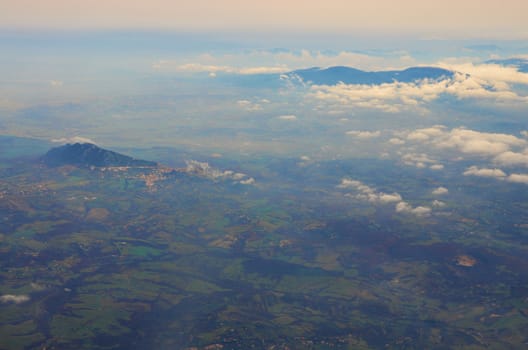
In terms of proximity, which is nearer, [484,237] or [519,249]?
[519,249]

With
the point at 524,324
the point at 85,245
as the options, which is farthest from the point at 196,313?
the point at 524,324

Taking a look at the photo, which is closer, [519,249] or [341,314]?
[341,314]

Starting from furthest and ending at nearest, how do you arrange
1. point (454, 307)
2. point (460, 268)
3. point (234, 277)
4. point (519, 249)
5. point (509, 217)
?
1. point (509, 217)
2. point (519, 249)
3. point (460, 268)
4. point (234, 277)
5. point (454, 307)

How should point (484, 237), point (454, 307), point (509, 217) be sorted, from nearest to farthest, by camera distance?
point (454, 307) → point (484, 237) → point (509, 217)

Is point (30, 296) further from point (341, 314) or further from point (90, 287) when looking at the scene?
point (341, 314)

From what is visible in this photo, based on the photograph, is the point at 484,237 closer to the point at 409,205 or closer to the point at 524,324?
the point at 409,205

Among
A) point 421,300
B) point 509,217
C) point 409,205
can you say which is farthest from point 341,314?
point 509,217

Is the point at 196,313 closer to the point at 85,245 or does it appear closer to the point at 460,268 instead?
the point at 85,245

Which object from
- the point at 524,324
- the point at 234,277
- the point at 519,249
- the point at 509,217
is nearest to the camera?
the point at 524,324

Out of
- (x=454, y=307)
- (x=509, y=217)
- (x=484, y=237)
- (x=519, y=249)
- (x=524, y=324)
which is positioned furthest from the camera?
(x=509, y=217)
